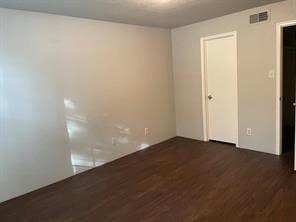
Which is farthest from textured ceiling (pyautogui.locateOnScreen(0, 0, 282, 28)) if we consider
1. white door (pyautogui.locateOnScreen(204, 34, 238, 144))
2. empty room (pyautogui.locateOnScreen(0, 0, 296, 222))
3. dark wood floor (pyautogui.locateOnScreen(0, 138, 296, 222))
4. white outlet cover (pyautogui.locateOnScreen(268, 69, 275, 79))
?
dark wood floor (pyautogui.locateOnScreen(0, 138, 296, 222))

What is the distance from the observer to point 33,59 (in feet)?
10.3

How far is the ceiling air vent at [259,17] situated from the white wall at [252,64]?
62 millimetres

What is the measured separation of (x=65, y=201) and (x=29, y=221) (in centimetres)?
46

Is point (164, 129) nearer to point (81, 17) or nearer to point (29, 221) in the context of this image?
point (81, 17)

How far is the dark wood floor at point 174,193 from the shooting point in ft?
8.32

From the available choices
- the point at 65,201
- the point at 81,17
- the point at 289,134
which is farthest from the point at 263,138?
the point at 81,17

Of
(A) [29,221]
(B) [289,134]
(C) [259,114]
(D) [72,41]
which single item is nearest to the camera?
(A) [29,221]

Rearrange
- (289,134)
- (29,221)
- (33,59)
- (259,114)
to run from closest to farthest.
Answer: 1. (29,221)
2. (33,59)
3. (259,114)
4. (289,134)

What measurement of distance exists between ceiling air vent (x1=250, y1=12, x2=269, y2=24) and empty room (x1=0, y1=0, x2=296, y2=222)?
0.08ft

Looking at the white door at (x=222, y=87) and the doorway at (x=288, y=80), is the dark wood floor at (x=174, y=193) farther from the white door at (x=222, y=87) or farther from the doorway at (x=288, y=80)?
the doorway at (x=288, y=80)

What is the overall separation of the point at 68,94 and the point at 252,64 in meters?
3.03

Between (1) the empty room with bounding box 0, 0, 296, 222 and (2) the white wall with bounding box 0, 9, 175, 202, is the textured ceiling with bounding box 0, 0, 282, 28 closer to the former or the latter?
(1) the empty room with bounding box 0, 0, 296, 222

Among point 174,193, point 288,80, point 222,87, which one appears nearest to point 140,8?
point 222,87

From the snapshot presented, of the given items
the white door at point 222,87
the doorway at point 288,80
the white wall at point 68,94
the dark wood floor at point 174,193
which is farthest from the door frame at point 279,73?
the white wall at point 68,94
